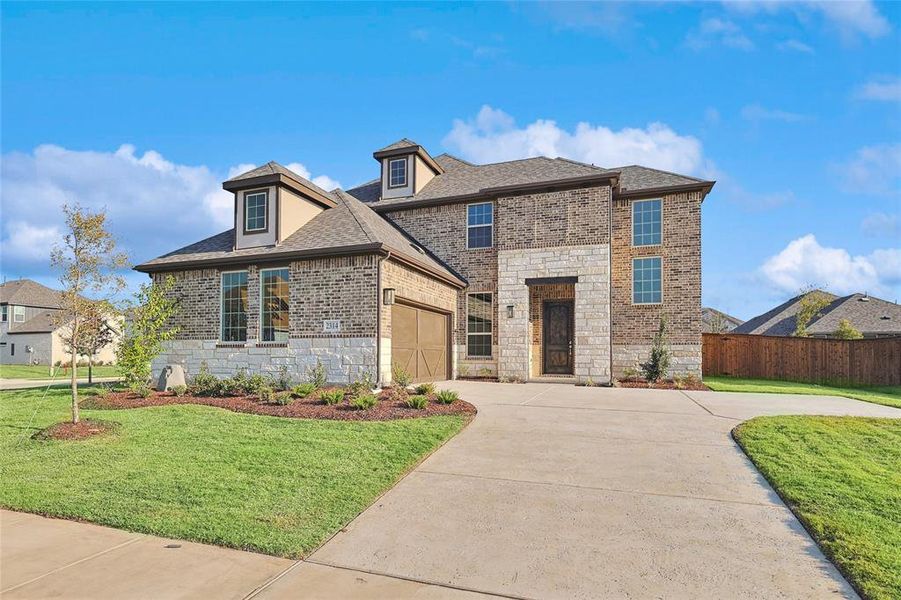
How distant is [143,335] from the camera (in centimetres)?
1262

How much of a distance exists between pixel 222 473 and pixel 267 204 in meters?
10.0

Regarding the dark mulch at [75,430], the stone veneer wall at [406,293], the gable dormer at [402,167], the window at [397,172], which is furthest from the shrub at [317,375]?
the window at [397,172]

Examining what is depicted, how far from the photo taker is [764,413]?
31.0 feet

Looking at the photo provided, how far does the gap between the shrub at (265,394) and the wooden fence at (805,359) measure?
1605 centimetres

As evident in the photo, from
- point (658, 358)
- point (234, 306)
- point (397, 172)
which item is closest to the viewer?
point (234, 306)

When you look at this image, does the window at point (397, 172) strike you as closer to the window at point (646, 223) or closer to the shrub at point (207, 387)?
the window at point (646, 223)

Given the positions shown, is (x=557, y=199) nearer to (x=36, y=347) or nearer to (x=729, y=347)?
(x=729, y=347)

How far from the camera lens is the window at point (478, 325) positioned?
55.2ft

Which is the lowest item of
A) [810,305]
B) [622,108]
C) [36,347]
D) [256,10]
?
[36,347]

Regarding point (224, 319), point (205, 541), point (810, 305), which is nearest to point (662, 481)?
point (205, 541)

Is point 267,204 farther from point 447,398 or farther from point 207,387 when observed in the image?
point 447,398

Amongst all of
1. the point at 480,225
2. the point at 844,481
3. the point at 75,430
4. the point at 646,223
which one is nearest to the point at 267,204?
the point at 480,225

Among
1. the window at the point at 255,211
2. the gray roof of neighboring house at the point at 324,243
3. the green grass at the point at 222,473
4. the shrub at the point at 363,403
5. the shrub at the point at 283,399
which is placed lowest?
the green grass at the point at 222,473

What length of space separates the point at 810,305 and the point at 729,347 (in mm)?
13620
